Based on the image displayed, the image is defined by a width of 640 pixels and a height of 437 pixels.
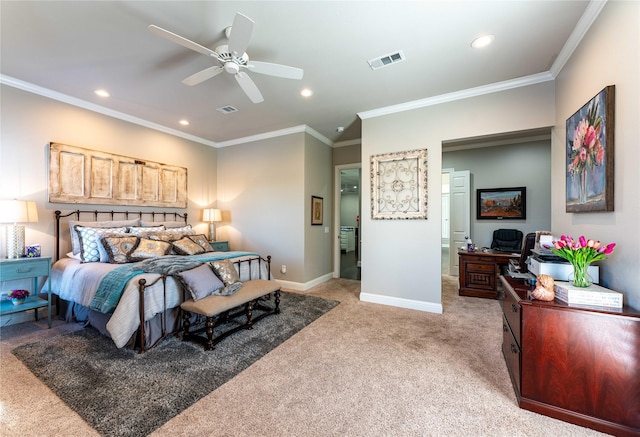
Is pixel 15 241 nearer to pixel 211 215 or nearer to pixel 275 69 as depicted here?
pixel 211 215

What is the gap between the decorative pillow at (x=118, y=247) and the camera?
10.3 ft

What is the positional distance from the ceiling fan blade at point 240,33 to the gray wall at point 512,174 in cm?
483

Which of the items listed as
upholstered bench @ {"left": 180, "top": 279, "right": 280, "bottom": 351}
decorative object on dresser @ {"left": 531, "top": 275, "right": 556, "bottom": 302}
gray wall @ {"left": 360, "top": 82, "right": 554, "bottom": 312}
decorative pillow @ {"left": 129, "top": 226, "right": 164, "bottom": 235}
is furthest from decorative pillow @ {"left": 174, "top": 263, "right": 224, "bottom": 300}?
decorative object on dresser @ {"left": 531, "top": 275, "right": 556, "bottom": 302}

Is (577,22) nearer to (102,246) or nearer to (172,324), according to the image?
(172,324)

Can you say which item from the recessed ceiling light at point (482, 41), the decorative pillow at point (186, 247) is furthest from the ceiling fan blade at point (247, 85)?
the decorative pillow at point (186, 247)

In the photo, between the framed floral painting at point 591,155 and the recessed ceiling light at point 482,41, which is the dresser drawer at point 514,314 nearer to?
the framed floral painting at point 591,155

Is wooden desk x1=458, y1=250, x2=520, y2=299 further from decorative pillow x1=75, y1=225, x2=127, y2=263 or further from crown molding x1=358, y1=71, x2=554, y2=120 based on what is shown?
decorative pillow x1=75, y1=225, x2=127, y2=263

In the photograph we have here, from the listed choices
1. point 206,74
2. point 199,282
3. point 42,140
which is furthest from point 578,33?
point 42,140

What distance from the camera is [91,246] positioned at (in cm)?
321

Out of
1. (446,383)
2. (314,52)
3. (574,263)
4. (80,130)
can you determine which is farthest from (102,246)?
(574,263)

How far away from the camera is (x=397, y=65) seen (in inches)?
109

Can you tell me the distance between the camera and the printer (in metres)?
1.84

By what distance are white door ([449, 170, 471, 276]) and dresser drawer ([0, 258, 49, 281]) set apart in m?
6.58

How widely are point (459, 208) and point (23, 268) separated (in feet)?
22.3
